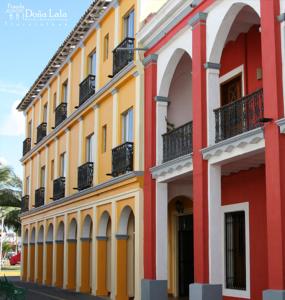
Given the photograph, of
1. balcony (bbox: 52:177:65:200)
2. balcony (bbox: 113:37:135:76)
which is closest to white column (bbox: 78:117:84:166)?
balcony (bbox: 52:177:65:200)

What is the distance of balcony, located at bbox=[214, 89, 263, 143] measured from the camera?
43.6ft

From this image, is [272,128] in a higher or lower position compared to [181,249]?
higher

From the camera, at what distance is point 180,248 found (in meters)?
21.2

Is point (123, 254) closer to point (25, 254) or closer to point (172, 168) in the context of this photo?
point (172, 168)

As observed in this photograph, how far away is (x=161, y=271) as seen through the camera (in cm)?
1725

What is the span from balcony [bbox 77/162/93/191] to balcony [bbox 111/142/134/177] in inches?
117

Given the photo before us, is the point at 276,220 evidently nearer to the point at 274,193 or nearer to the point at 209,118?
the point at 274,193

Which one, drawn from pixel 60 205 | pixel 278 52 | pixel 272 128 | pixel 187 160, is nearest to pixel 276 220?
pixel 272 128

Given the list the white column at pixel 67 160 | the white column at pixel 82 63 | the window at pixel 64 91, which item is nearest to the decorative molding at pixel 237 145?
the white column at pixel 82 63

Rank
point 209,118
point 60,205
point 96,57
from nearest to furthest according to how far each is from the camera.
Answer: point 209,118 < point 96,57 < point 60,205

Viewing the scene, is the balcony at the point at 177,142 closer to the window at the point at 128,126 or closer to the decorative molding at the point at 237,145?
the decorative molding at the point at 237,145

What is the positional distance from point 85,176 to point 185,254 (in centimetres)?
525

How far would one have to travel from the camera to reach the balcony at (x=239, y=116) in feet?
43.6

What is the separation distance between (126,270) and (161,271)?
3.10 m
